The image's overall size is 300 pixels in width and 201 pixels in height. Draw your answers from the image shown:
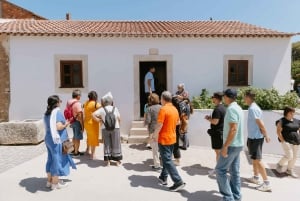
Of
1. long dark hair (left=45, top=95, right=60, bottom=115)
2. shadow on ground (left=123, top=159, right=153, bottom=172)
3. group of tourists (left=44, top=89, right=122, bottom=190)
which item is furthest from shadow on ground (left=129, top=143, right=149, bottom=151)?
long dark hair (left=45, top=95, right=60, bottom=115)

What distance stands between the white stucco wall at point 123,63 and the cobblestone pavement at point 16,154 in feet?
5.43

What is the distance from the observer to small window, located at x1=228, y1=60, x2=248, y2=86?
9.97 meters

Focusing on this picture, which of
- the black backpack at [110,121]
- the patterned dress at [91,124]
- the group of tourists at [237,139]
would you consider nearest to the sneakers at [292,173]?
the group of tourists at [237,139]

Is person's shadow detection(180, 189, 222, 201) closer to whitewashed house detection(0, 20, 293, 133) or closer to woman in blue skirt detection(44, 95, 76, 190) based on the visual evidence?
woman in blue skirt detection(44, 95, 76, 190)

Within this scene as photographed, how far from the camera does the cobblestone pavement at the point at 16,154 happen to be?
21.3ft

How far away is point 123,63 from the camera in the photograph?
31.3ft

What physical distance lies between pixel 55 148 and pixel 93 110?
2.00 meters

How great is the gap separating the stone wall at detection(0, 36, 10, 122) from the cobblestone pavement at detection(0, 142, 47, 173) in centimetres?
165

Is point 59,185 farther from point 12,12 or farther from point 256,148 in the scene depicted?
point 12,12

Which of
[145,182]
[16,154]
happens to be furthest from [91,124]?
[16,154]

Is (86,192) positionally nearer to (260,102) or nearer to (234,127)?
(234,127)

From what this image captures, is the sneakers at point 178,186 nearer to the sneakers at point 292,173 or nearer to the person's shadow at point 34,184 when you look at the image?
the person's shadow at point 34,184

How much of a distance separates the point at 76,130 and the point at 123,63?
3.48 metres

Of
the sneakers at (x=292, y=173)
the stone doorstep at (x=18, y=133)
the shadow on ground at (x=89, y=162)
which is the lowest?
the sneakers at (x=292, y=173)
